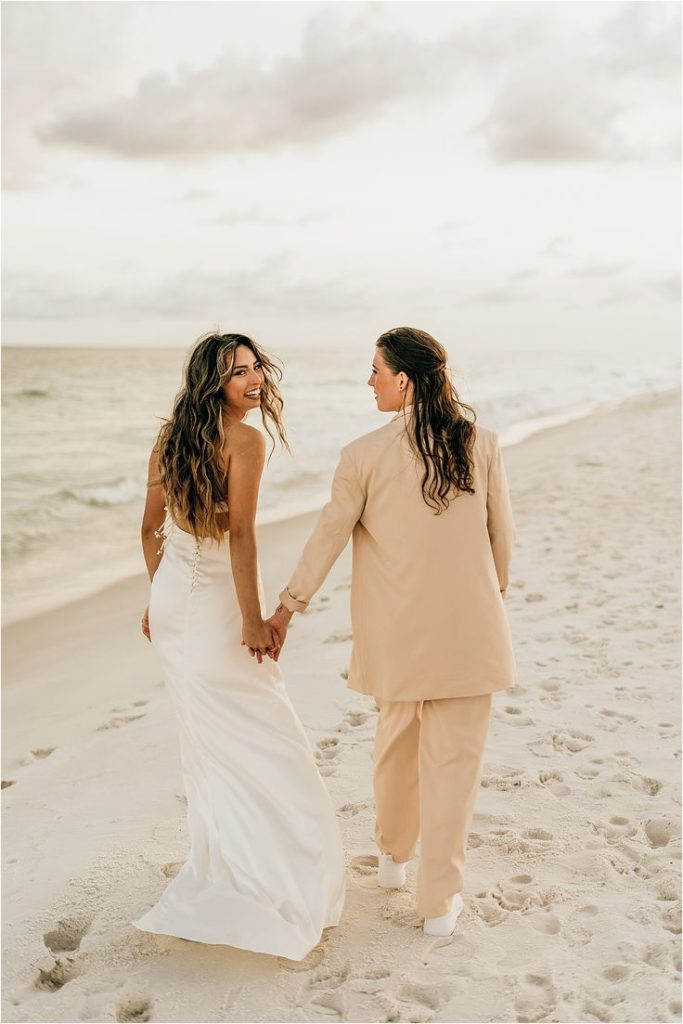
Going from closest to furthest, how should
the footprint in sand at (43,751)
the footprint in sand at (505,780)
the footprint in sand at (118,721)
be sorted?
the footprint in sand at (505,780) → the footprint in sand at (43,751) → the footprint in sand at (118,721)

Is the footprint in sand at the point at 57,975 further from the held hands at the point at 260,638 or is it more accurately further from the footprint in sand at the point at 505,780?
the footprint in sand at the point at 505,780

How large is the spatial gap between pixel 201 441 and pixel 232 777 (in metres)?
1.11

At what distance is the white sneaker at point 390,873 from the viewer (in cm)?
338

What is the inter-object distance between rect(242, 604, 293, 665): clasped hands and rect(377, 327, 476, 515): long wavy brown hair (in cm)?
62

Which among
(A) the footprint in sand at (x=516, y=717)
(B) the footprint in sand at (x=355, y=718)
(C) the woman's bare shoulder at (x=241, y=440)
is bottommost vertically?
(A) the footprint in sand at (x=516, y=717)

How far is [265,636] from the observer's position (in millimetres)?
2971

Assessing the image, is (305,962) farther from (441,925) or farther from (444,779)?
(444,779)

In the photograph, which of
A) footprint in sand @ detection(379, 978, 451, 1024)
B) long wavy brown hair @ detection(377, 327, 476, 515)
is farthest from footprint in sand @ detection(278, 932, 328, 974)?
long wavy brown hair @ detection(377, 327, 476, 515)

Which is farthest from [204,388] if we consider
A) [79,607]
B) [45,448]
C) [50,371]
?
[50,371]

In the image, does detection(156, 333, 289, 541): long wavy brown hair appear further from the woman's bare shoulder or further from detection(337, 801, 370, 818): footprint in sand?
detection(337, 801, 370, 818): footprint in sand

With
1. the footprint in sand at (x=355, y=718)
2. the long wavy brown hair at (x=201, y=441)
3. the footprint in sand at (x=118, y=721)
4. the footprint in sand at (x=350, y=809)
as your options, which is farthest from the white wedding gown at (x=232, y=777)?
the footprint in sand at (x=118, y=721)

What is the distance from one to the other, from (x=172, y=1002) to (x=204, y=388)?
1904mm

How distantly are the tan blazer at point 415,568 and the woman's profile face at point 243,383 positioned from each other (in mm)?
353

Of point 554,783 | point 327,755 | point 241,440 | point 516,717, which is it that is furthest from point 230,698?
point 516,717
